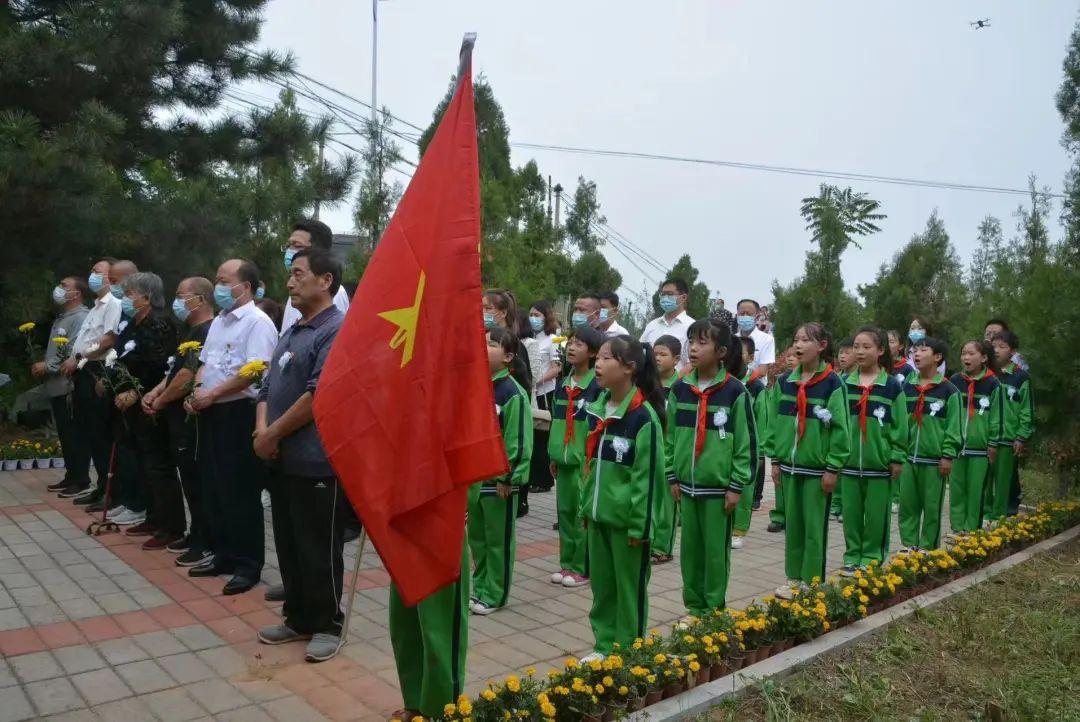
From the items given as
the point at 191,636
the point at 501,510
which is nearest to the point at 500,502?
the point at 501,510

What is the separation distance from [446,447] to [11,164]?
7.49 metres

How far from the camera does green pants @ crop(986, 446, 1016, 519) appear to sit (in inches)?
346

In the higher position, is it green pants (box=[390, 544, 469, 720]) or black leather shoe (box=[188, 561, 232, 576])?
green pants (box=[390, 544, 469, 720])

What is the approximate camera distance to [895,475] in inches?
254

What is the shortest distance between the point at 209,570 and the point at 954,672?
181 inches

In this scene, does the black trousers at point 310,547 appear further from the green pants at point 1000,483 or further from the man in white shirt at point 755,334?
the green pants at point 1000,483

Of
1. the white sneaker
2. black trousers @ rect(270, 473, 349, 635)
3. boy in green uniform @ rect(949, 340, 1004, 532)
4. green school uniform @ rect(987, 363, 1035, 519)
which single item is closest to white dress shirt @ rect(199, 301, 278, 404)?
black trousers @ rect(270, 473, 349, 635)

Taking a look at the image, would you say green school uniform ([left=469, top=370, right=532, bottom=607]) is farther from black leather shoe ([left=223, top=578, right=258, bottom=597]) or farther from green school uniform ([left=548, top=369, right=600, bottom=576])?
black leather shoe ([left=223, top=578, right=258, bottom=597])

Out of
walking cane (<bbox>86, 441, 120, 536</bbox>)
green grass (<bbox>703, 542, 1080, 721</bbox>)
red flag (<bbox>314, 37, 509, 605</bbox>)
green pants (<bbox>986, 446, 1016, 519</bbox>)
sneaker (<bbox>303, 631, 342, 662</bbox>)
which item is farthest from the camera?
green pants (<bbox>986, 446, 1016, 519</bbox>)

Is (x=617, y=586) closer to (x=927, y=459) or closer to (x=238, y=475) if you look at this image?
(x=238, y=475)

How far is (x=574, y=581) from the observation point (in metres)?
5.98

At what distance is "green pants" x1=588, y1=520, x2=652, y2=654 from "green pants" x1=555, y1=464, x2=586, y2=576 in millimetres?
1595

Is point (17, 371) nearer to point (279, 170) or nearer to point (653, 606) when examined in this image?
point (279, 170)

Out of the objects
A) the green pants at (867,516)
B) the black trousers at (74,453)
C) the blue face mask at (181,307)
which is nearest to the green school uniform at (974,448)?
the green pants at (867,516)
